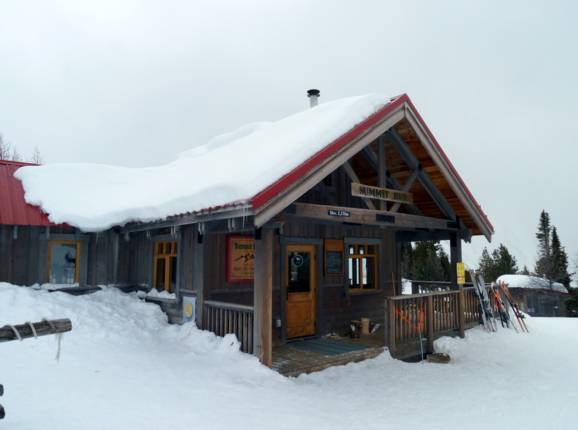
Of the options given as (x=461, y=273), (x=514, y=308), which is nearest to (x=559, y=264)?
(x=514, y=308)

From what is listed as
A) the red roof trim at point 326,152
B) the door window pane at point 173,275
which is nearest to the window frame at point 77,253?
the door window pane at point 173,275

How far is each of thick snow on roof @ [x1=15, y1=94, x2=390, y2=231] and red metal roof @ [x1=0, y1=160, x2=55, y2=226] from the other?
0.59 ft

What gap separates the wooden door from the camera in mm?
10586

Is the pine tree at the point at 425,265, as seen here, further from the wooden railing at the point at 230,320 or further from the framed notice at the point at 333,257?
the wooden railing at the point at 230,320

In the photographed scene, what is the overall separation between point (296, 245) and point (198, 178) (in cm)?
290

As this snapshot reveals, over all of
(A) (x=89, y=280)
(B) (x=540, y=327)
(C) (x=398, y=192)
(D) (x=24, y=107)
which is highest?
(D) (x=24, y=107)

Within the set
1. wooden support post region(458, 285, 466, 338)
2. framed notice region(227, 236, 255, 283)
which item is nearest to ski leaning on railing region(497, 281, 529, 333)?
wooden support post region(458, 285, 466, 338)

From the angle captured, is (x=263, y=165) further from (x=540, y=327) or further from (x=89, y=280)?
(x=540, y=327)

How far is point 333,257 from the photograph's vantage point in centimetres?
1170

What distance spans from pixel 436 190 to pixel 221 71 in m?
61.2

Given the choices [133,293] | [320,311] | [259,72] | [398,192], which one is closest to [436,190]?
[398,192]

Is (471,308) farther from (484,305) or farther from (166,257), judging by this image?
(166,257)

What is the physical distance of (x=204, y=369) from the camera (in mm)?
7281

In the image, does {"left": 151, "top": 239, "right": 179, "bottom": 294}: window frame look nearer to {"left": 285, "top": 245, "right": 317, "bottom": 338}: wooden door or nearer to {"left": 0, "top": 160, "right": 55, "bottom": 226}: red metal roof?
{"left": 0, "top": 160, "right": 55, "bottom": 226}: red metal roof
